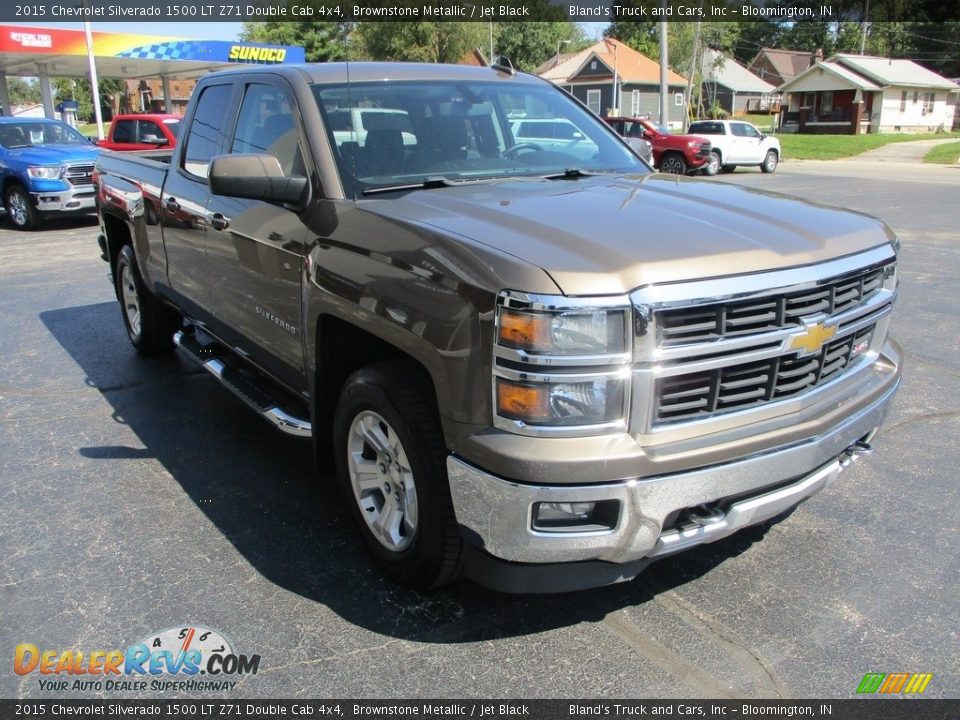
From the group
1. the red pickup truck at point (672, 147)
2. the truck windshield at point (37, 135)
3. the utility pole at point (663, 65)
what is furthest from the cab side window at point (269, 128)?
the utility pole at point (663, 65)

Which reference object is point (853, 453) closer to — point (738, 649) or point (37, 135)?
point (738, 649)

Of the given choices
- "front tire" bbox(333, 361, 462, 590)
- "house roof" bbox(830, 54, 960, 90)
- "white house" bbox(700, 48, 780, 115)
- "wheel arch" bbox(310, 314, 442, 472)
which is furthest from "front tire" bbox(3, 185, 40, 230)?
"white house" bbox(700, 48, 780, 115)

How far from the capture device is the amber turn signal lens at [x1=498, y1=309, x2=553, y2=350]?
234cm

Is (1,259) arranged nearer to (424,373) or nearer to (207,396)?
(207,396)

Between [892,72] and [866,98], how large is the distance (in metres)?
3.37

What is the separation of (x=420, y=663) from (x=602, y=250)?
1.53m

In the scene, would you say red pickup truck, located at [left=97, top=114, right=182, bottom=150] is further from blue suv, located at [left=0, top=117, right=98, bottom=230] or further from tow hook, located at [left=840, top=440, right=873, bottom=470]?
tow hook, located at [left=840, top=440, right=873, bottom=470]

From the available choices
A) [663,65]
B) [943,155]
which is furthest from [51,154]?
[943,155]

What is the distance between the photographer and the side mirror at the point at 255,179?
3.27 m

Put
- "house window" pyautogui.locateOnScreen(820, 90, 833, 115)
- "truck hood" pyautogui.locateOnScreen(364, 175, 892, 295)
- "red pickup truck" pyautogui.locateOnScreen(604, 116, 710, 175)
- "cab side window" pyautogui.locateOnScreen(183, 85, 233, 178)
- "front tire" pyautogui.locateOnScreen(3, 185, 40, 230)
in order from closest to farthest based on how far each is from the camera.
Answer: "truck hood" pyautogui.locateOnScreen(364, 175, 892, 295) → "cab side window" pyautogui.locateOnScreen(183, 85, 233, 178) → "front tire" pyautogui.locateOnScreen(3, 185, 40, 230) → "red pickup truck" pyautogui.locateOnScreen(604, 116, 710, 175) → "house window" pyautogui.locateOnScreen(820, 90, 833, 115)

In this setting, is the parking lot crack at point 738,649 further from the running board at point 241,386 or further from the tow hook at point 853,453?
the running board at point 241,386

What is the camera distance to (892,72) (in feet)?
176

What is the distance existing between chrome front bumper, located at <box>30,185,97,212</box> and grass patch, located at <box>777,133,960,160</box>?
29.7 meters

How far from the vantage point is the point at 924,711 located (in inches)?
99.2
